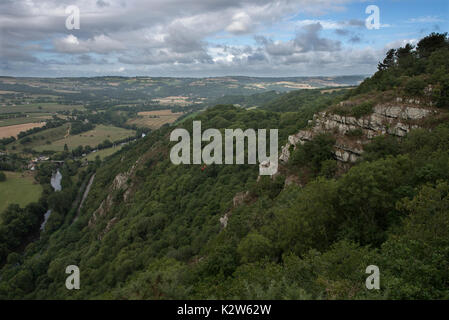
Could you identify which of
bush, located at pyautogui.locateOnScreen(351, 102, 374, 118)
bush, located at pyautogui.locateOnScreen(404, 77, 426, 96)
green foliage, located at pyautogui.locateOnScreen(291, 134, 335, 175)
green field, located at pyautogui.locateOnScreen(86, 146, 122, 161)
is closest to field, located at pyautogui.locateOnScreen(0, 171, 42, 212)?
green field, located at pyautogui.locateOnScreen(86, 146, 122, 161)

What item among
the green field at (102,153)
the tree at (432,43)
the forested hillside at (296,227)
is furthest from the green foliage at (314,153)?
the green field at (102,153)

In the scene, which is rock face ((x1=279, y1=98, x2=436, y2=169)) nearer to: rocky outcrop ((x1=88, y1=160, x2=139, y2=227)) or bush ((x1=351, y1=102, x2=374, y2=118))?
bush ((x1=351, y1=102, x2=374, y2=118))

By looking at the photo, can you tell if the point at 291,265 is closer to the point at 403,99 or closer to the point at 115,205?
the point at 403,99

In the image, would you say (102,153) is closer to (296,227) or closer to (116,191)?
(116,191)

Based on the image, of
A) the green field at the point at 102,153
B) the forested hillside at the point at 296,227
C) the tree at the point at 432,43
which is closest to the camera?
the forested hillside at the point at 296,227

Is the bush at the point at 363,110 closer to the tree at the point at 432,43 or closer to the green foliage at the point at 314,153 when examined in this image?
the green foliage at the point at 314,153
